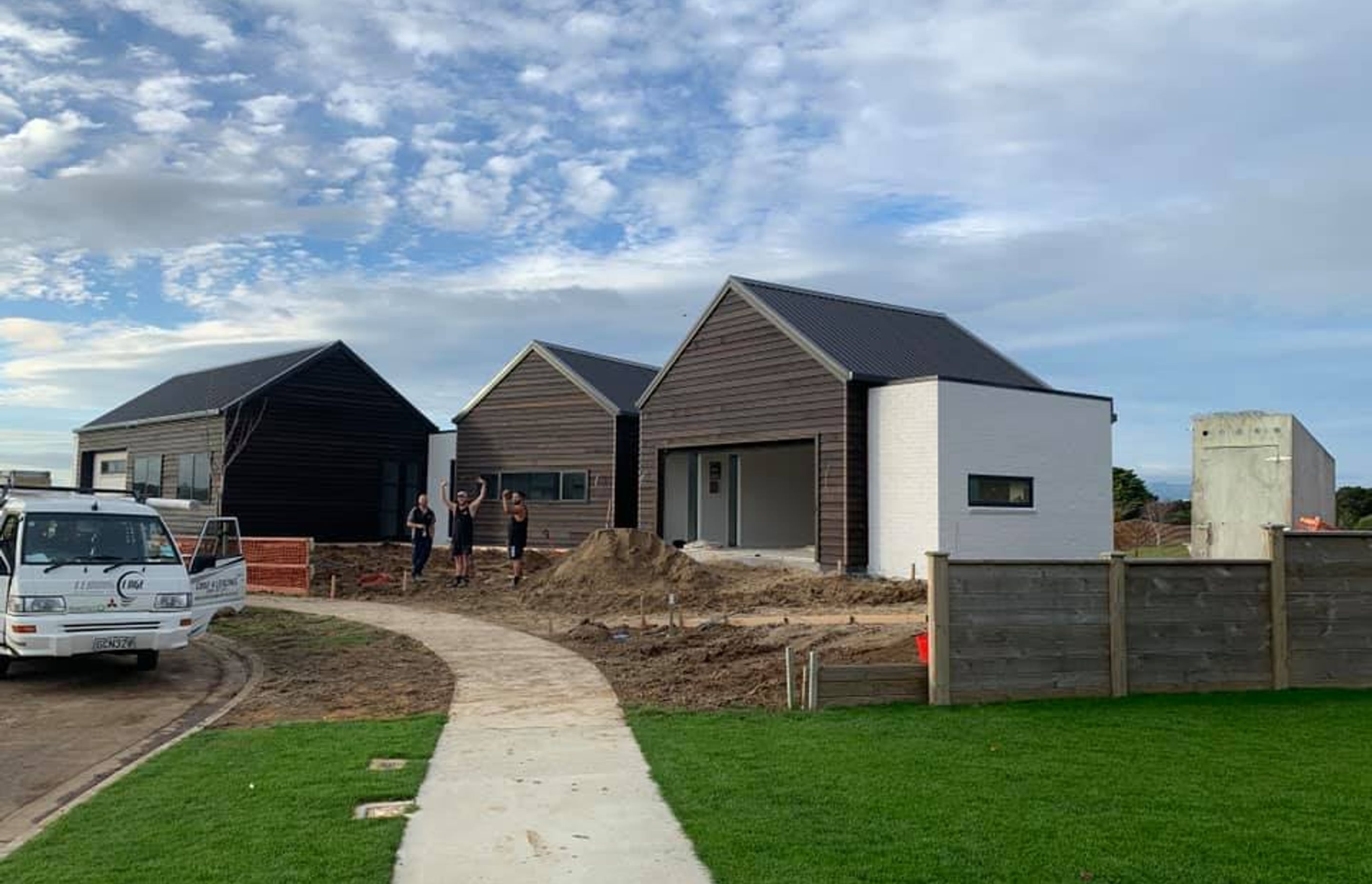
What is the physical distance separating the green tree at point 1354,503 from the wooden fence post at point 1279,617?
29.7 metres

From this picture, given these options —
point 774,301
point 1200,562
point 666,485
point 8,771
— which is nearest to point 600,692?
point 8,771

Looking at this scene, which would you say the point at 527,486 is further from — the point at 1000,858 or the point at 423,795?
the point at 1000,858

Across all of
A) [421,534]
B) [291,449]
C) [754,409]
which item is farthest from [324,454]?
[754,409]

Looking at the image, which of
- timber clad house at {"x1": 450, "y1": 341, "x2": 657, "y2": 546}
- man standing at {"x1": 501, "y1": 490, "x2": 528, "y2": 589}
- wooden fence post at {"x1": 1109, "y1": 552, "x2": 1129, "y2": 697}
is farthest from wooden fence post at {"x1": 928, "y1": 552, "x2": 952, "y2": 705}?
timber clad house at {"x1": 450, "y1": 341, "x2": 657, "y2": 546}

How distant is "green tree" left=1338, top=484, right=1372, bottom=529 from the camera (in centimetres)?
3688

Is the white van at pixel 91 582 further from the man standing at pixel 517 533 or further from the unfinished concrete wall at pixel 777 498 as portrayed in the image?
the unfinished concrete wall at pixel 777 498

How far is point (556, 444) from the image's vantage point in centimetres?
2962

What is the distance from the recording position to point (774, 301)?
2325cm

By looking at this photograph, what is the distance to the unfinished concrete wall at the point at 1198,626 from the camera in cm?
948

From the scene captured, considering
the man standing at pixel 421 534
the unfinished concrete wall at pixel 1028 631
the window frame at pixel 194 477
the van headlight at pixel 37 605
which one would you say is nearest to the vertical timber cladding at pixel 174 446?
the window frame at pixel 194 477

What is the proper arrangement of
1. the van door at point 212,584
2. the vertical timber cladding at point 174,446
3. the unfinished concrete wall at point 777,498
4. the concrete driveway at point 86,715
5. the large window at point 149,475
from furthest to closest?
the large window at point 149,475 → the vertical timber cladding at point 174,446 → the unfinished concrete wall at point 777,498 → the van door at point 212,584 → the concrete driveway at point 86,715

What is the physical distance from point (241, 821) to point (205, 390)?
3072 centimetres

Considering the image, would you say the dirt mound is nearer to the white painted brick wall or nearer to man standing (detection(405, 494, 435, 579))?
man standing (detection(405, 494, 435, 579))

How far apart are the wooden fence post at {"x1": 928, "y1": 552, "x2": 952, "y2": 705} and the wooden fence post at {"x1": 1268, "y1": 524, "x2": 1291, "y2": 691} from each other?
3.06 metres
